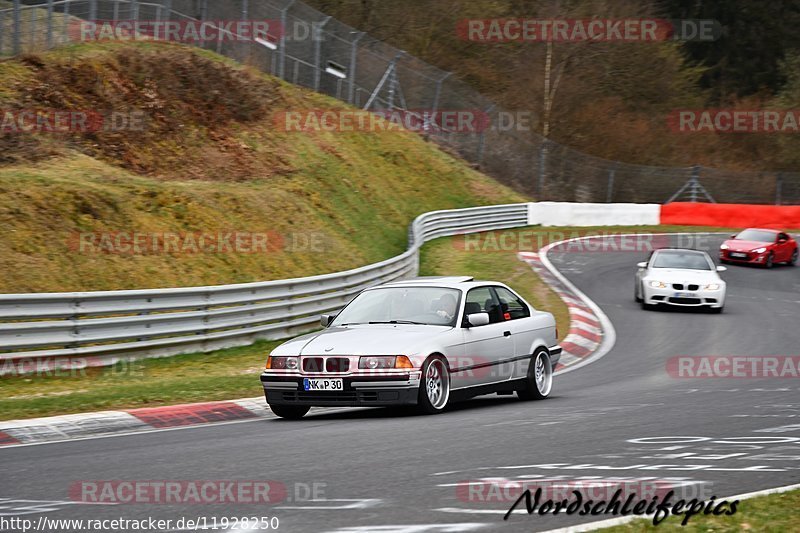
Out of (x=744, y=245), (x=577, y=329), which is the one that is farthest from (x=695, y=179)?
(x=577, y=329)

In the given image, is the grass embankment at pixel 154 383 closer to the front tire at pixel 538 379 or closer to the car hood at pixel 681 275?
the car hood at pixel 681 275

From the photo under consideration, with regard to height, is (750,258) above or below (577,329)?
above

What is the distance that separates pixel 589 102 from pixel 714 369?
3911 centimetres

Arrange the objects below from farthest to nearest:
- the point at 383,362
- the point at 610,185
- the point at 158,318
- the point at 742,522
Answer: the point at 610,185
the point at 158,318
the point at 383,362
the point at 742,522

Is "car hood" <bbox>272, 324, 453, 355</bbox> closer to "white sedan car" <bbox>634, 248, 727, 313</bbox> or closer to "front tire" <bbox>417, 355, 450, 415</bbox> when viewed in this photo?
"front tire" <bbox>417, 355, 450, 415</bbox>

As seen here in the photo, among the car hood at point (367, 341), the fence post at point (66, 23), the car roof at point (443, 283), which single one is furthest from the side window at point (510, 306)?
the fence post at point (66, 23)

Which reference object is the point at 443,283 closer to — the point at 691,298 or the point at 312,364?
the point at 312,364

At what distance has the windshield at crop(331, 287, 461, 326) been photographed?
37.4ft

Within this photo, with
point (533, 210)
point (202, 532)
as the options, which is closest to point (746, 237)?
point (533, 210)

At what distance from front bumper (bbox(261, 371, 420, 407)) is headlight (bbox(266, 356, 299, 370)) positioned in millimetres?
82

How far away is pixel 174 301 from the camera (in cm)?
1655

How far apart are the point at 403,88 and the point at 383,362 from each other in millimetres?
35068

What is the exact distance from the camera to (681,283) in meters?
23.3

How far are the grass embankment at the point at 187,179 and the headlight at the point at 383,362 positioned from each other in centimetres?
883
